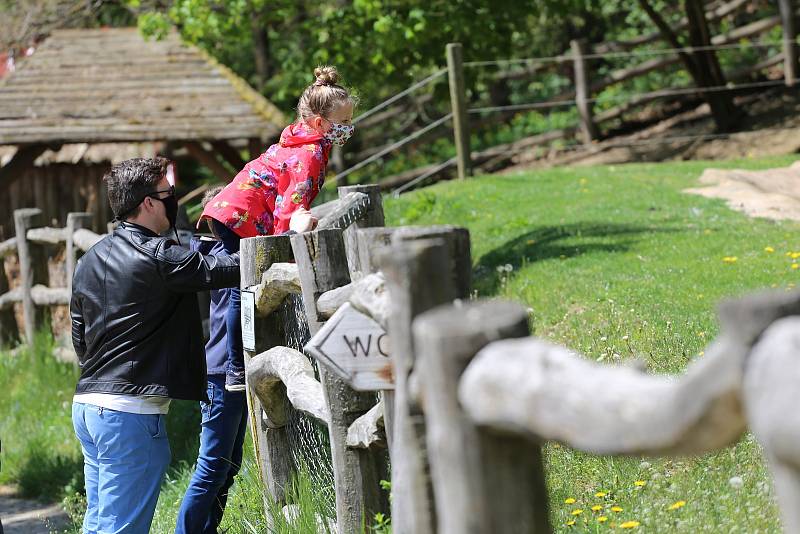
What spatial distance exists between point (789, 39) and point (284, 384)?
12.9 metres

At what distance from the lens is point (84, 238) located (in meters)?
8.98

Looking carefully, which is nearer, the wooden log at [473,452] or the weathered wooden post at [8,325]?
the wooden log at [473,452]

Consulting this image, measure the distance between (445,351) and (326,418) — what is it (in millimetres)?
1947

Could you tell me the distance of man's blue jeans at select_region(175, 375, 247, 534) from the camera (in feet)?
15.7

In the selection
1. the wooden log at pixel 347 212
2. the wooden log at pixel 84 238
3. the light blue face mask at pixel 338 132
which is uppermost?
the light blue face mask at pixel 338 132

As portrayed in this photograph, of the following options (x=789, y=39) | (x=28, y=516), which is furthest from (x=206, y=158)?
(x=789, y=39)

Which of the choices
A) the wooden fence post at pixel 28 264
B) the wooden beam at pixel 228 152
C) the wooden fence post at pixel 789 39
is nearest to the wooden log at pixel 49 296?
the wooden fence post at pixel 28 264

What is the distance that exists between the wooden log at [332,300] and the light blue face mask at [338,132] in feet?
3.49

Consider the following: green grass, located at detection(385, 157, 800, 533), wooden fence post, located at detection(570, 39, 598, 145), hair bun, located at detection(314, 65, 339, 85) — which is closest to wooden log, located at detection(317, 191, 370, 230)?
hair bun, located at detection(314, 65, 339, 85)

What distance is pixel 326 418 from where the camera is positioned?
3.95 m

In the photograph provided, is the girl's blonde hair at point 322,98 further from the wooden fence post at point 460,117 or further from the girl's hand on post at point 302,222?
the wooden fence post at point 460,117

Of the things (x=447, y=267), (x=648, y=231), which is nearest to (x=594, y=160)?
(x=648, y=231)

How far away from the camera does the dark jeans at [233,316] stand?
16.0ft

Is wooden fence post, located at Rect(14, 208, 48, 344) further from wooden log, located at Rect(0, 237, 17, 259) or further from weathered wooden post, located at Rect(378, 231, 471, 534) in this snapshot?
weathered wooden post, located at Rect(378, 231, 471, 534)
